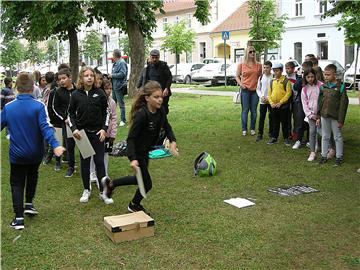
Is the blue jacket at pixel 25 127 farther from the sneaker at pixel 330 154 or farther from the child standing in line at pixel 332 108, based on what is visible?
the sneaker at pixel 330 154

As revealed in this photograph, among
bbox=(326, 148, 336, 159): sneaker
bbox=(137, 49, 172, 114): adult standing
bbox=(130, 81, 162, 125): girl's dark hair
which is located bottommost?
bbox=(326, 148, 336, 159): sneaker

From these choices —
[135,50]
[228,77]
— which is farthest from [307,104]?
[228,77]

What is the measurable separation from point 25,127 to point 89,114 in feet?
3.55

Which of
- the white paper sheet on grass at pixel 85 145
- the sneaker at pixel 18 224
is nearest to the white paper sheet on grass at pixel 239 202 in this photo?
the white paper sheet on grass at pixel 85 145

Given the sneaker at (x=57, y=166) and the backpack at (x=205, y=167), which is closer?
the backpack at (x=205, y=167)

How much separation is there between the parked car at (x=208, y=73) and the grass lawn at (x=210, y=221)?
23430 millimetres

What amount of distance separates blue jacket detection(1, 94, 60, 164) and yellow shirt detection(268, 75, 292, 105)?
5519 millimetres

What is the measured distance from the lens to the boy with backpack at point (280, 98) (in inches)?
388

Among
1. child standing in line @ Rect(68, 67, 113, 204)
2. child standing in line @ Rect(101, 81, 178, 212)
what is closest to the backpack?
child standing in line @ Rect(68, 67, 113, 204)

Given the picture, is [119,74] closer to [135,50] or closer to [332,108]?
[332,108]

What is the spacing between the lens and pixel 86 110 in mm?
6473

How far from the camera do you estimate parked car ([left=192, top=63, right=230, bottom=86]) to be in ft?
107

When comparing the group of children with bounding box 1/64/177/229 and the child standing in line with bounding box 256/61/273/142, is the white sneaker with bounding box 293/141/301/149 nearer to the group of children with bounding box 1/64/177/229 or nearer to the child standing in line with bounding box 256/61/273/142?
the child standing in line with bounding box 256/61/273/142

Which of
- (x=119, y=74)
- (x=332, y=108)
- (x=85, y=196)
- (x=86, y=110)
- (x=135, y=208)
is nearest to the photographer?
(x=135, y=208)
